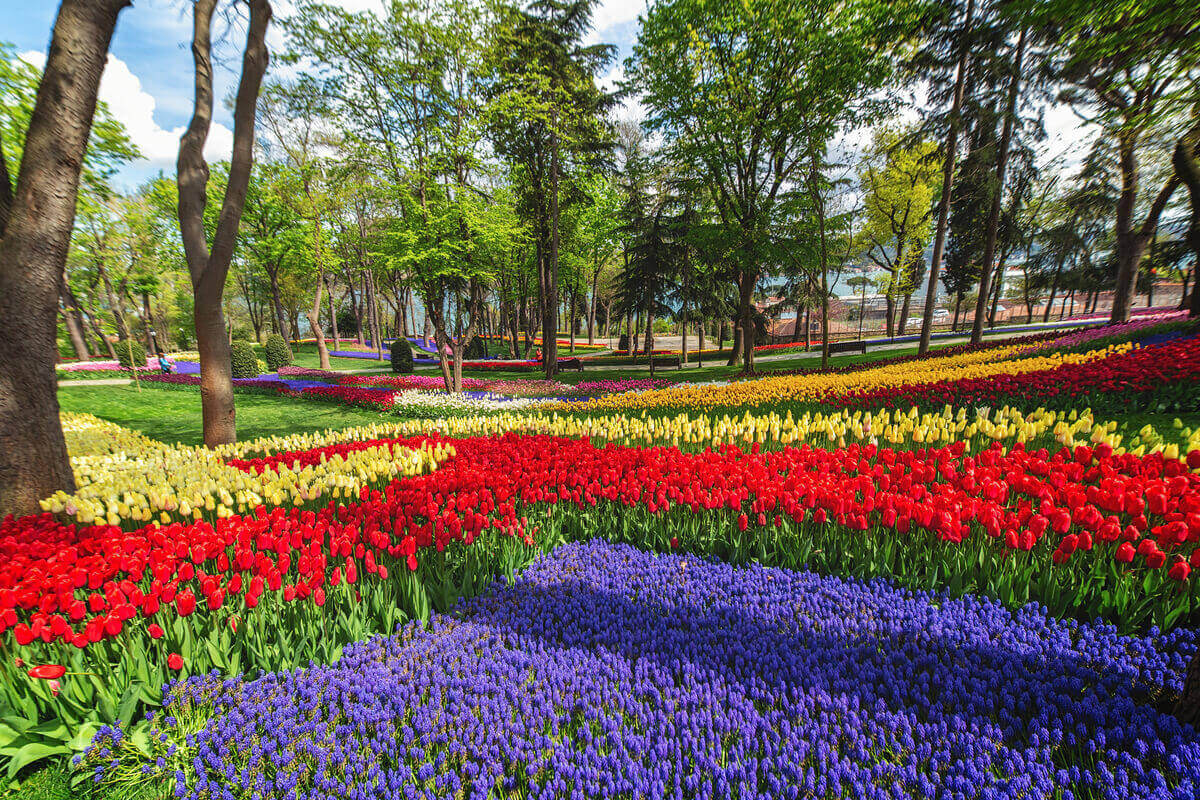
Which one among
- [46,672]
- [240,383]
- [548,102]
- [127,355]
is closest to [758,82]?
[548,102]

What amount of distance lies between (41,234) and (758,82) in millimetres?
21373

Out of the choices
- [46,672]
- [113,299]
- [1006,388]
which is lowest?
[46,672]

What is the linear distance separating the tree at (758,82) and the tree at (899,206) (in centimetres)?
1277

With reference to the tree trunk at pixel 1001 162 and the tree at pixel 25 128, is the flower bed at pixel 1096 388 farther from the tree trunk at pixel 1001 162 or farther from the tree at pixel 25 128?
the tree at pixel 25 128

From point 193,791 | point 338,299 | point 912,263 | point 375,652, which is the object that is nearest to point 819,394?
point 375,652

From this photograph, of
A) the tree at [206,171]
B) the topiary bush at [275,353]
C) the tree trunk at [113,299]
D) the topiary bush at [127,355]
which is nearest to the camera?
the tree at [206,171]

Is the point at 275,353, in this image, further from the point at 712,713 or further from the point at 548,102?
the point at 712,713

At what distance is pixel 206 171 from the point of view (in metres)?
7.18

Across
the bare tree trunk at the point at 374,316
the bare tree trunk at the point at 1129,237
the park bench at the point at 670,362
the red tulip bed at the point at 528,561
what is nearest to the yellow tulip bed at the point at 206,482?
the red tulip bed at the point at 528,561

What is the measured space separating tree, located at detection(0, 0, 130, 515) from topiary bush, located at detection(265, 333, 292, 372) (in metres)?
30.0

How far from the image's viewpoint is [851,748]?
1.91m

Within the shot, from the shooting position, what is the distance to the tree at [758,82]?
53.3 ft

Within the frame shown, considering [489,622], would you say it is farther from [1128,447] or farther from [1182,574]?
[1128,447]

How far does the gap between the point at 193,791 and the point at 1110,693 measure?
395cm
